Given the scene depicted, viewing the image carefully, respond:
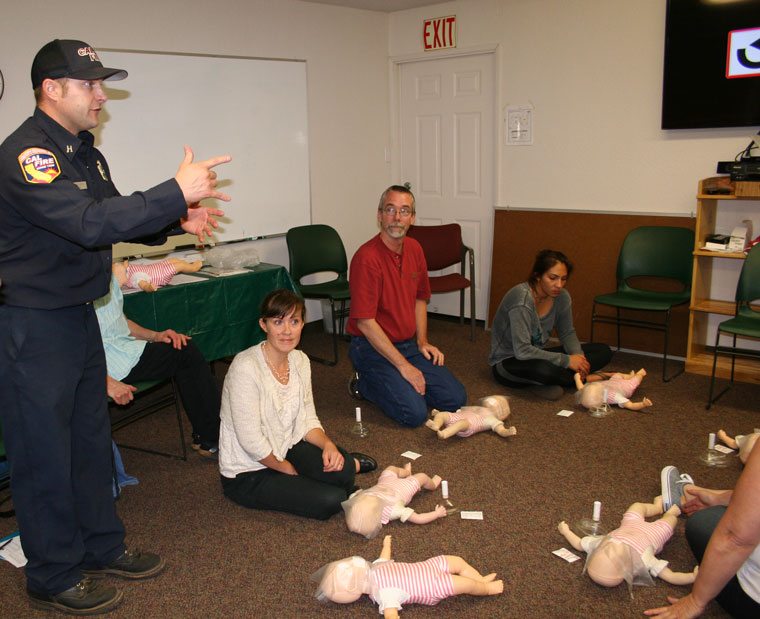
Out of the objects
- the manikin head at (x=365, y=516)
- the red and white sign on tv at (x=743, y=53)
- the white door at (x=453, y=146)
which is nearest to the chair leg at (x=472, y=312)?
the white door at (x=453, y=146)

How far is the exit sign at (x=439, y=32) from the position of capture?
5441 millimetres

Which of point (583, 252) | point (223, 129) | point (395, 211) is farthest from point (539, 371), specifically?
point (223, 129)

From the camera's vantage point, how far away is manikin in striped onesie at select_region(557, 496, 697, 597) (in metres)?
2.21

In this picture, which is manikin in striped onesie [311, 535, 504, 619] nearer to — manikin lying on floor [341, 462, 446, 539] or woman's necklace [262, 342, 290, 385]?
manikin lying on floor [341, 462, 446, 539]

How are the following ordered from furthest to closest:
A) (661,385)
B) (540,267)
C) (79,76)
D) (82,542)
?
(661,385)
(540,267)
(82,542)
(79,76)

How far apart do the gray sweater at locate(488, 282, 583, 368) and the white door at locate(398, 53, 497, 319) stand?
1600mm

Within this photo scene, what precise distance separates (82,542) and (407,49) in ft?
15.8

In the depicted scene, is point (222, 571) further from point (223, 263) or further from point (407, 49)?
point (407, 49)

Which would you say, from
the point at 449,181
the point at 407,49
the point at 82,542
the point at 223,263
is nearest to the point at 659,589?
the point at 82,542

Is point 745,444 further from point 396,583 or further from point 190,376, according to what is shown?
point 190,376

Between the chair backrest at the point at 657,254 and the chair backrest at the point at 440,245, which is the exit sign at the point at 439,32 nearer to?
the chair backrest at the point at 440,245

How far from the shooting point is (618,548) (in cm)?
224

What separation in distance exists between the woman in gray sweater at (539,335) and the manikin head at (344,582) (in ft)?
6.70

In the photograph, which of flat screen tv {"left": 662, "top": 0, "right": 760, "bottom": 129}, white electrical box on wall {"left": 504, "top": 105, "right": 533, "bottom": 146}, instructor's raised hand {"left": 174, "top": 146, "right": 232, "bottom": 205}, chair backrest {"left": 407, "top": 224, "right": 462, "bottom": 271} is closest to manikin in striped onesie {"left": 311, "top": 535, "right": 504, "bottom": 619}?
instructor's raised hand {"left": 174, "top": 146, "right": 232, "bottom": 205}
